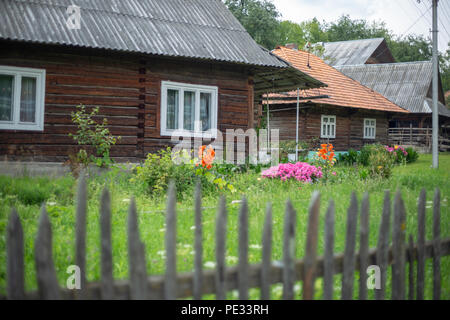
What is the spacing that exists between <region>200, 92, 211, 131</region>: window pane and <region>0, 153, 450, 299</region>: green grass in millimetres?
2506

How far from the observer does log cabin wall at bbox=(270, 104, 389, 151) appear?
20.9 m

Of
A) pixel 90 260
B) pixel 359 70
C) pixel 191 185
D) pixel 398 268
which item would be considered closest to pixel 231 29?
pixel 191 185

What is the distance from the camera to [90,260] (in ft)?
12.8

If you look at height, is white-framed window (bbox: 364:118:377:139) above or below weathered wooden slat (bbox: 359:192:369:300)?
above

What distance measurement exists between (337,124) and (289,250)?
2095cm

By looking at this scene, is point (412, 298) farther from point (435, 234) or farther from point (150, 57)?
point (150, 57)

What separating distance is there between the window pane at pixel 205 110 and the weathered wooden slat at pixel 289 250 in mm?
9418

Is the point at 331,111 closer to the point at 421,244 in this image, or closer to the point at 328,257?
the point at 421,244

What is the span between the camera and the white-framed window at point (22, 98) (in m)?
9.41

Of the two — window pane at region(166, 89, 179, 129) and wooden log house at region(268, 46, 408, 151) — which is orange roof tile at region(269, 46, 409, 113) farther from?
window pane at region(166, 89, 179, 129)

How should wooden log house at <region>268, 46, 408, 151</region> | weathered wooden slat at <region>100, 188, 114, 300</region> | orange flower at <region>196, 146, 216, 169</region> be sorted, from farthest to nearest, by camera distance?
wooden log house at <region>268, 46, 408, 151</region> < orange flower at <region>196, 146, 216, 169</region> < weathered wooden slat at <region>100, 188, 114, 300</region>

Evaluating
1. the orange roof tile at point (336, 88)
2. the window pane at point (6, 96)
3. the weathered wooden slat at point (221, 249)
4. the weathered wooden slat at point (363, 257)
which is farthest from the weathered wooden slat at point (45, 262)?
the orange roof tile at point (336, 88)

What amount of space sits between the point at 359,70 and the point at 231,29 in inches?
1021

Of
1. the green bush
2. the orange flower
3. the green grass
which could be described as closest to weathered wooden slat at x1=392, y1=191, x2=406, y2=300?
the green grass
